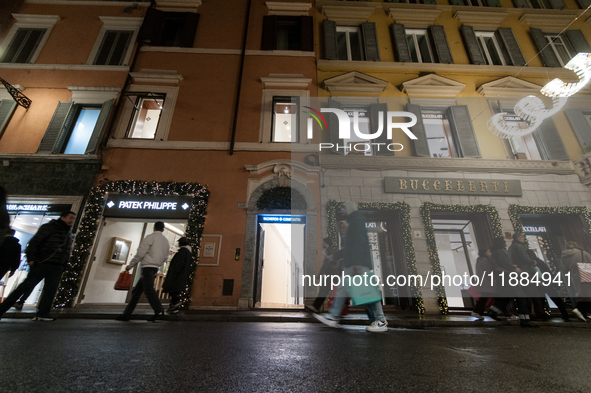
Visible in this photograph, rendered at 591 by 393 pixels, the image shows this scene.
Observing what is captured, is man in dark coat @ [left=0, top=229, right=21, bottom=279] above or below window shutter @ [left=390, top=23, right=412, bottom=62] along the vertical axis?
below

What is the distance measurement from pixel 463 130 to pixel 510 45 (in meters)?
5.23

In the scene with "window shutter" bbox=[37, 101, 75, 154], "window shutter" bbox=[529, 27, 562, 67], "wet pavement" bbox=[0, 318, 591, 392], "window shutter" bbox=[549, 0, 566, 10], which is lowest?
"wet pavement" bbox=[0, 318, 591, 392]

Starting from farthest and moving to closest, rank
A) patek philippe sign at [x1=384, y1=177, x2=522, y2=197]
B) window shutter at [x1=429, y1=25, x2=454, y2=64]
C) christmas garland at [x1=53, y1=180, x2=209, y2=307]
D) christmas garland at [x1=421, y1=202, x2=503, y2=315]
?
window shutter at [x1=429, y1=25, x2=454, y2=64] → patek philippe sign at [x1=384, y1=177, x2=522, y2=197] → christmas garland at [x1=421, y1=202, x2=503, y2=315] → christmas garland at [x1=53, y1=180, x2=209, y2=307]

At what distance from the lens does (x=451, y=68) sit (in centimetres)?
1077

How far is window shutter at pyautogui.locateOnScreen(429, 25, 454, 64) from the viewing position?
1094 cm

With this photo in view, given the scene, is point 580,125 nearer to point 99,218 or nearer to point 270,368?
point 270,368

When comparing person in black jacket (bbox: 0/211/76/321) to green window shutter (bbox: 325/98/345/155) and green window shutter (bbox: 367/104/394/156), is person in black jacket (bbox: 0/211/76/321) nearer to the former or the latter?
green window shutter (bbox: 325/98/345/155)

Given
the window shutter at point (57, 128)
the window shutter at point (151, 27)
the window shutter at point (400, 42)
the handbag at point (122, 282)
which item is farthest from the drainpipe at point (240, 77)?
the window shutter at point (400, 42)

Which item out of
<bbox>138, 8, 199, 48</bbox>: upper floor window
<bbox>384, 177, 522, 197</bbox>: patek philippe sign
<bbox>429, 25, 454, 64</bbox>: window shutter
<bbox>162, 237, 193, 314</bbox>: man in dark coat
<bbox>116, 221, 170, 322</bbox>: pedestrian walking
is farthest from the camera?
<bbox>429, 25, 454, 64</bbox>: window shutter

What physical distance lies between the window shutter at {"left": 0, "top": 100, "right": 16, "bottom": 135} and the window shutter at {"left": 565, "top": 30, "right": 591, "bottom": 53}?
72.6 feet

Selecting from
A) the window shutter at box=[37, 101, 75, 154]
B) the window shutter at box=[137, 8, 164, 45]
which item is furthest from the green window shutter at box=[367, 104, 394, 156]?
the window shutter at box=[37, 101, 75, 154]

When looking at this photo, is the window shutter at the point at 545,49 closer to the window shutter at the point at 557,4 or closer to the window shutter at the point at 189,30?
the window shutter at the point at 557,4

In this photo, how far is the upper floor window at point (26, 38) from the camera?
34.9ft

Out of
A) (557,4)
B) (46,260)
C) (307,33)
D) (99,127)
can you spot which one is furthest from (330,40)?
(46,260)
